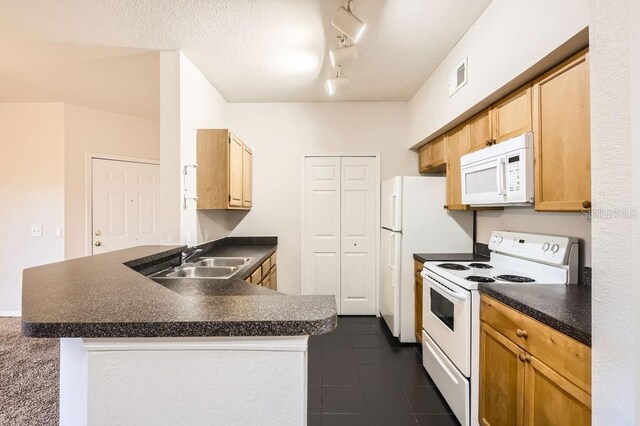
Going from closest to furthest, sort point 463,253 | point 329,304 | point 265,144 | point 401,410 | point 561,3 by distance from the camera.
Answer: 1. point 329,304
2. point 561,3
3. point 401,410
4. point 463,253
5. point 265,144

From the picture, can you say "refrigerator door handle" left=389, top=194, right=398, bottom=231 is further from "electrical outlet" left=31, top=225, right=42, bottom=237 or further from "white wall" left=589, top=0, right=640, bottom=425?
"electrical outlet" left=31, top=225, right=42, bottom=237

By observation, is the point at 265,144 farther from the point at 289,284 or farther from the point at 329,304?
the point at 329,304

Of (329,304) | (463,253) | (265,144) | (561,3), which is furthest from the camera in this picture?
(265,144)

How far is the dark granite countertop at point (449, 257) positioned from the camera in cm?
262

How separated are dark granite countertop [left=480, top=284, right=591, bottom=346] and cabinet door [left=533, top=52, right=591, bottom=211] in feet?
1.40

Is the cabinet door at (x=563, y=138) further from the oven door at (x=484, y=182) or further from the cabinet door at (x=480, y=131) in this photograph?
the cabinet door at (x=480, y=131)

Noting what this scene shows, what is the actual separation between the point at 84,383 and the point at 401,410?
186 cm

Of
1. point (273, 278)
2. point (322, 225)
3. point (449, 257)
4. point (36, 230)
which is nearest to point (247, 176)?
point (322, 225)

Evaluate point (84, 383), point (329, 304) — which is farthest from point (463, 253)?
point (84, 383)

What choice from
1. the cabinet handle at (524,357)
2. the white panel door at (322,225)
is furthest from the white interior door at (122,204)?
the cabinet handle at (524,357)

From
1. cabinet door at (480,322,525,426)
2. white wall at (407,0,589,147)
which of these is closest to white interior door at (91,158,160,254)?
white wall at (407,0,589,147)

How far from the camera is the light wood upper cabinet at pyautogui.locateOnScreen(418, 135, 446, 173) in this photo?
9.70ft

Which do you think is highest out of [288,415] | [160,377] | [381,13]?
[381,13]

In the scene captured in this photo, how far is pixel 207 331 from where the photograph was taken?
29.6 inches
